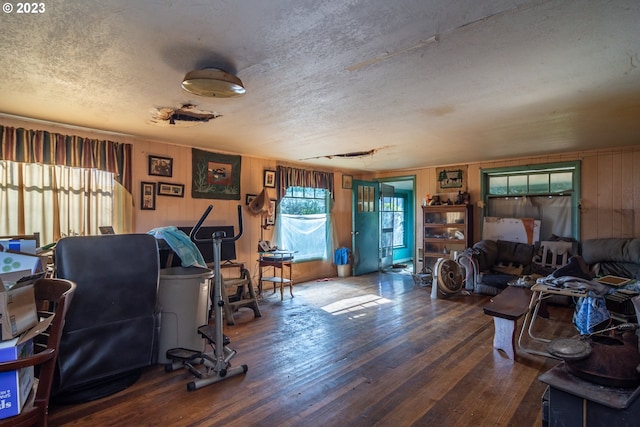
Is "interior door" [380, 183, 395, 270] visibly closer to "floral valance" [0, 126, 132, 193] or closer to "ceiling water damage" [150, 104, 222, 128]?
"ceiling water damage" [150, 104, 222, 128]

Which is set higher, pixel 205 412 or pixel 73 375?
pixel 73 375

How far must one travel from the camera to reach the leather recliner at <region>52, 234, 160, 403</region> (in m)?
2.28

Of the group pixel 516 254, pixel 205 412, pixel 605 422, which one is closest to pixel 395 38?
pixel 605 422

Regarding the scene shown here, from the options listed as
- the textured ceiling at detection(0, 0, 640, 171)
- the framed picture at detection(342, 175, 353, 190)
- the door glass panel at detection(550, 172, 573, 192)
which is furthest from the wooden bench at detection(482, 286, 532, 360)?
the framed picture at detection(342, 175, 353, 190)

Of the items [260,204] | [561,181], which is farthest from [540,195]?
[260,204]

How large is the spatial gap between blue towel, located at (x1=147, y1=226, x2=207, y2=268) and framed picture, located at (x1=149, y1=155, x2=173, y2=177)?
1526 millimetres

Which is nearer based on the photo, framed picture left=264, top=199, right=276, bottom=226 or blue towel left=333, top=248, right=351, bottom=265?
framed picture left=264, top=199, right=276, bottom=226

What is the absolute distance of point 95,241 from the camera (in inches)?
94.7

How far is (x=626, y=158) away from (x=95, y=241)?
22.1 ft

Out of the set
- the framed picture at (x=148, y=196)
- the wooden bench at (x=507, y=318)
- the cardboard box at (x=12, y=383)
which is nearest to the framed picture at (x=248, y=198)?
the framed picture at (x=148, y=196)

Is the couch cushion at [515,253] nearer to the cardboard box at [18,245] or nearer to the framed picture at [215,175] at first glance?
the framed picture at [215,175]

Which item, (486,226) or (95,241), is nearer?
(95,241)

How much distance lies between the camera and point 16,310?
1.42 m

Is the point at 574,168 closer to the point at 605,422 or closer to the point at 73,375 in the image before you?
the point at 605,422
